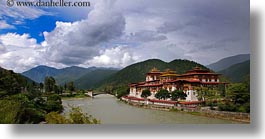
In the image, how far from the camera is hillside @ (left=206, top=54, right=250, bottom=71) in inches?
149

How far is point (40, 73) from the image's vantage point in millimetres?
3861

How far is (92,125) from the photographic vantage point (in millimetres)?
3867

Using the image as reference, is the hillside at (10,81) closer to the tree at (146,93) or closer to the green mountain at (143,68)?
the green mountain at (143,68)

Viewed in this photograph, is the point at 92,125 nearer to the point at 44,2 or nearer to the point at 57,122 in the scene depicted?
the point at 57,122

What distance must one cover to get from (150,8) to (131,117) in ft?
3.79

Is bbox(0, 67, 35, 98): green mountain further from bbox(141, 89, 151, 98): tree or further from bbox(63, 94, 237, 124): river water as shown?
bbox(141, 89, 151, 98): tree

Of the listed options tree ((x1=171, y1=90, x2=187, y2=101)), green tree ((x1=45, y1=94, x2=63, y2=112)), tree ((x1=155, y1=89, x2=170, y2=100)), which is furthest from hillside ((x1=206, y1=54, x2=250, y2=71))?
green tree ((x1=45, y1=94, x2=63, y2=112))

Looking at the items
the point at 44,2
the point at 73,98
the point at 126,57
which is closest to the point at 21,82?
the point at 73,98

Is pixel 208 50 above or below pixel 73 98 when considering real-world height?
above

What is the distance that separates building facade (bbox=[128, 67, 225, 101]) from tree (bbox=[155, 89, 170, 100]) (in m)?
0.03

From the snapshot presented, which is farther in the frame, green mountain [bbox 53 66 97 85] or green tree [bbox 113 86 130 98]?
green tree [bbox 113 86 130 98]

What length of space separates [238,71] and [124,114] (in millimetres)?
1262

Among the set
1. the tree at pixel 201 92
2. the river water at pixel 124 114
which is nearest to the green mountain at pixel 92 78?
the river water at pixel 124 114

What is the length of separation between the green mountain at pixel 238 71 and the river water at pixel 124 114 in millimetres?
451
